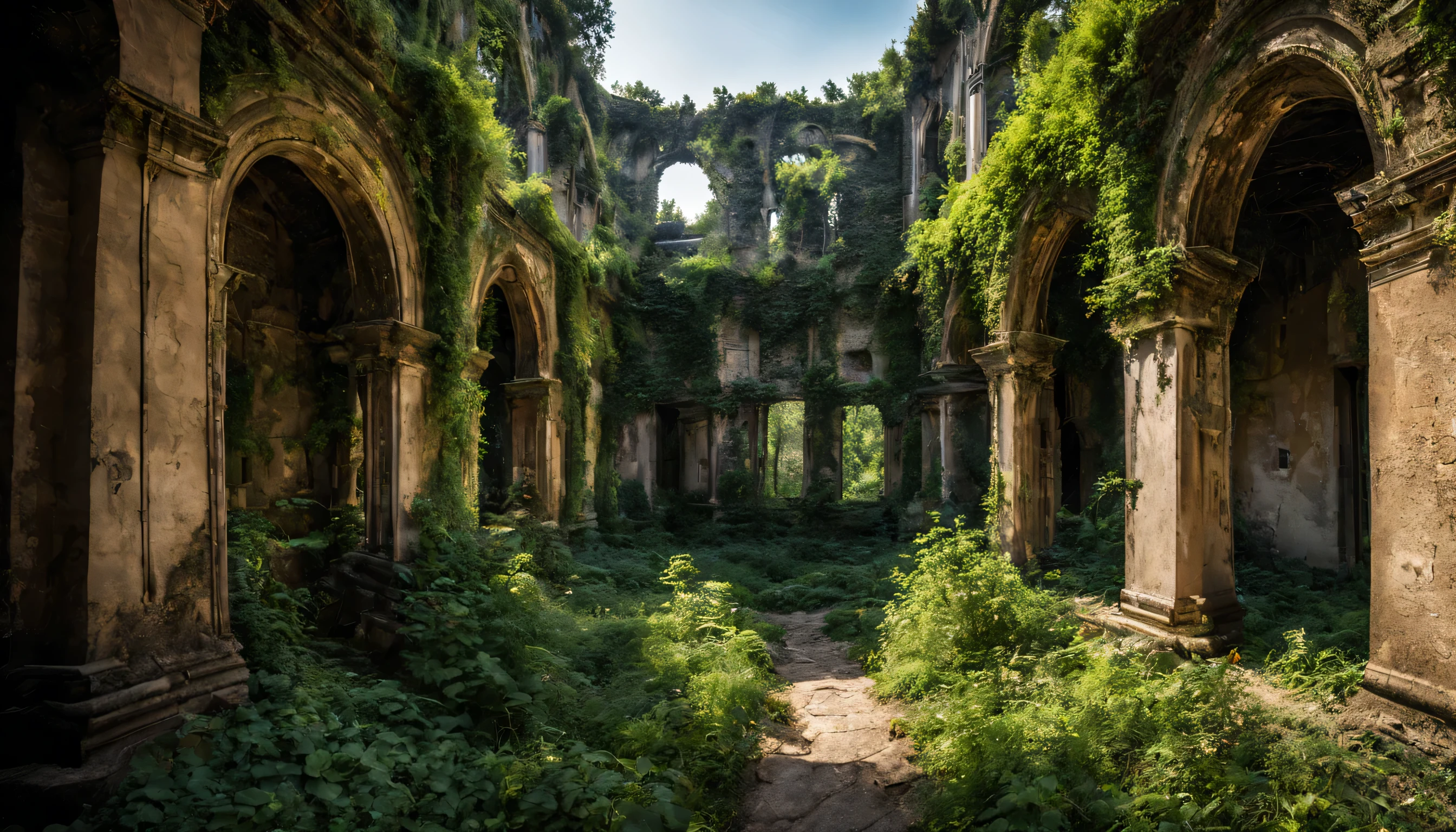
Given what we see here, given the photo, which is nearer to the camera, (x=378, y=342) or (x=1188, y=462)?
(x=1188, y=462)

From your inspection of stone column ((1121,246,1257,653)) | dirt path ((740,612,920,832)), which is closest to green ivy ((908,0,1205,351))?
stone column ((1121,246,1257,653))

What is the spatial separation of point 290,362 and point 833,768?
836 centimetres

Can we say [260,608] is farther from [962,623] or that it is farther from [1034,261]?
[1034,261]

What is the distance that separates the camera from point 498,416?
14.5 metres

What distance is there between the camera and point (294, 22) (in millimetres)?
5781

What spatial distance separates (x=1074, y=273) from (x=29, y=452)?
12483mm

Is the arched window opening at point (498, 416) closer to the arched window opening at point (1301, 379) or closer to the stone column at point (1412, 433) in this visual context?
the stone column at point (1412, 433)

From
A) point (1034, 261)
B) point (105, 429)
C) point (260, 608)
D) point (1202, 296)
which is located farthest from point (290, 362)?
point (1202, 296)

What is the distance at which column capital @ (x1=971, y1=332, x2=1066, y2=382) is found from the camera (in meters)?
8.73

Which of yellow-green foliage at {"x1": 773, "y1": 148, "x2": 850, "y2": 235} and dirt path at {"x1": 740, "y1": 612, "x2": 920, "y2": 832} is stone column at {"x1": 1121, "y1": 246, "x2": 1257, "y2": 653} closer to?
dirt path at {"x1": 740, "y1": 612, "x2": 920, "y2": 832}

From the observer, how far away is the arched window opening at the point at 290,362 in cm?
801

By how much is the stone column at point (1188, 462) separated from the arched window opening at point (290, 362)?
8.47m

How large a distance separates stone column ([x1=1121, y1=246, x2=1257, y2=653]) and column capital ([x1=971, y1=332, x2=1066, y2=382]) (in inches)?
95.1

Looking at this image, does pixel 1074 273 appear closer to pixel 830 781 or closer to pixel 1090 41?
pixel 1090 41
